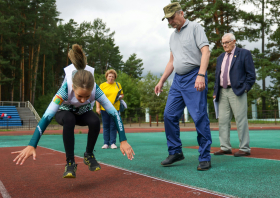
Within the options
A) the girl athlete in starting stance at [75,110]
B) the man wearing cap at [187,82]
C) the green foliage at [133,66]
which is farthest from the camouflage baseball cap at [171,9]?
the green foliage at [133,66]

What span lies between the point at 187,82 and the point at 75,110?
5.24 feet

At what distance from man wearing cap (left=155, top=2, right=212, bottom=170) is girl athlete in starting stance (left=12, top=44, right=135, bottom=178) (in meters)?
1.12

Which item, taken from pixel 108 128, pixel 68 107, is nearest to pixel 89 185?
pixel 68 107

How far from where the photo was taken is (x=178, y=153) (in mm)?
3877

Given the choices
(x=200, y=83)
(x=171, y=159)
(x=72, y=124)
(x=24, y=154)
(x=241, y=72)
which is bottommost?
(x=171, y=159)

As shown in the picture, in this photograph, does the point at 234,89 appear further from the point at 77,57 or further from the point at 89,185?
the point at 89,185

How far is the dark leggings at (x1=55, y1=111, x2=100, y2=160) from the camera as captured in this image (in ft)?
9.96

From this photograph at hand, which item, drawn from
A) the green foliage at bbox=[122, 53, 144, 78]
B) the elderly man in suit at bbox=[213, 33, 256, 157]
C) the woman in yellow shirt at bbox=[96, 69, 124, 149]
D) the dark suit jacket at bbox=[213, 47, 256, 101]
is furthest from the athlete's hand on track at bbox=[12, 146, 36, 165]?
the green foliage at bbox=[122, 53, 144, 78]

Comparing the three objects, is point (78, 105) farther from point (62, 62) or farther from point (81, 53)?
point (62, 62)

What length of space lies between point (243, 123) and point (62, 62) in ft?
168

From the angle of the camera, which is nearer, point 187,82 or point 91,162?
point 91,162

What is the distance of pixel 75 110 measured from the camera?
3213 mm

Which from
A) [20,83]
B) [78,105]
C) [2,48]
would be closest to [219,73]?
[78,105]

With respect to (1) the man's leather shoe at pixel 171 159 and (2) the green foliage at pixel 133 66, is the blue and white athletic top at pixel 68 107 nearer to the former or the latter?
(1) the man's leather shoe at pixel 171 159
